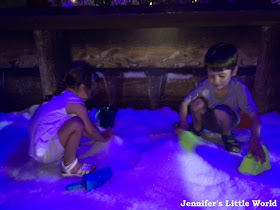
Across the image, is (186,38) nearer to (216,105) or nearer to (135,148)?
(216,105)

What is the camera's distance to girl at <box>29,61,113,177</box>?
202 centimetres

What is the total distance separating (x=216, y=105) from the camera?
8.25 feet

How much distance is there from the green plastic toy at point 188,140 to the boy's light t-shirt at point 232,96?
343 millimetres

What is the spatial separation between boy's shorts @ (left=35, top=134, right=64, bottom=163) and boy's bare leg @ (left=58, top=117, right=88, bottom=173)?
0.11 ft

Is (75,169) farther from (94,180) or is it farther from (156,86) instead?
(156,86)

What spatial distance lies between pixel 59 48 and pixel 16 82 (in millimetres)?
947

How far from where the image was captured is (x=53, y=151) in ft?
6.79

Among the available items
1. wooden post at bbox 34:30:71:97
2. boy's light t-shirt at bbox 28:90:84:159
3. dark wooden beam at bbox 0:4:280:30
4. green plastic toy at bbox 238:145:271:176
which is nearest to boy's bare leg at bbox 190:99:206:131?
green plastic toy at bbox 238:145:271:176

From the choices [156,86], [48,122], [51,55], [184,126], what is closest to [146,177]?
[184,126]

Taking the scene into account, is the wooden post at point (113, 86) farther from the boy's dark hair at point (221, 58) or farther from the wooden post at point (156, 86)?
the boy's dark hair at point (221, 58)

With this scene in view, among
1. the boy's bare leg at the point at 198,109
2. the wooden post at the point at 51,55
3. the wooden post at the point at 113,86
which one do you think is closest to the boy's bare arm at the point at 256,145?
the boy's bare leg at the point at 198,109

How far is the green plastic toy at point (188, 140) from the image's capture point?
236cm

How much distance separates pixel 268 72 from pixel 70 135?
A: 2420 mm

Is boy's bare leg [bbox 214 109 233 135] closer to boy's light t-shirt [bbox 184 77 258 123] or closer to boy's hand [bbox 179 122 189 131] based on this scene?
boy's light t-shirt [bbox 184 77 258 123]
